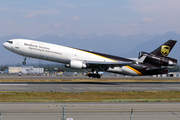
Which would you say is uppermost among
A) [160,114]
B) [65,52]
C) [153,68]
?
[65,52]

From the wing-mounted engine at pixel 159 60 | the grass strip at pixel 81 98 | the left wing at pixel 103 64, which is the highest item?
the wing-mounted engine at pixel 159 60

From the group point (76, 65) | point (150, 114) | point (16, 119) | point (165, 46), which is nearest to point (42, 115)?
point (16, 119)

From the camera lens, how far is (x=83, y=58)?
5084 cm

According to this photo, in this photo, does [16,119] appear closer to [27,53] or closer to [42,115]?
[42,115]

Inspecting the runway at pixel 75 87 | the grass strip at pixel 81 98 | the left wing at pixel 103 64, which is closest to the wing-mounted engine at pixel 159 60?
the left wing at pixel 103 64

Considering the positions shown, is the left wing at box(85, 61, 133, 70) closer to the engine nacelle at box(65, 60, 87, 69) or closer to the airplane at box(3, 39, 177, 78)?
the airplane at box(3, 39, 177, 78)

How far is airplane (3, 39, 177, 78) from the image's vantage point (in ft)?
161

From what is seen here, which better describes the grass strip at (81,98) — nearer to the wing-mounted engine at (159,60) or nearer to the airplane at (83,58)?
the airplane at (83,58)

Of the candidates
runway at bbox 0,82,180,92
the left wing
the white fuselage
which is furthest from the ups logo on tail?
the white fuselage

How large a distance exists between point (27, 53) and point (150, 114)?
122ft

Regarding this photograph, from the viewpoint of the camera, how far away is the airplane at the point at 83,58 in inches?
1936

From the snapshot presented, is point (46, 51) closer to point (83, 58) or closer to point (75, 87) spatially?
Answer: point (83, 58)

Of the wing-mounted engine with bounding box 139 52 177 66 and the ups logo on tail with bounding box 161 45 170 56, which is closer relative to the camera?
the wing-mounted engine with bounding box 139 52 177 66

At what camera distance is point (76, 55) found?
50375mm
